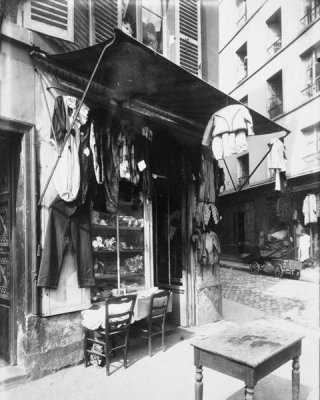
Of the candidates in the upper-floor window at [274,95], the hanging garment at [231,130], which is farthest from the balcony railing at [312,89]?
the hanging garment at [231,130]

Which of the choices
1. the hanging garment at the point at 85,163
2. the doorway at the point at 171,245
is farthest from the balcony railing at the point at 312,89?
the hanging garment at the point at 85,163

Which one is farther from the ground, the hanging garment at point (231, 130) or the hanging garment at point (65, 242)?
the hanging garment at point (231, 130)

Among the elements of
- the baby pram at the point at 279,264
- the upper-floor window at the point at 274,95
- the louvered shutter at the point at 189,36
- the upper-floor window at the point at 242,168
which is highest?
the upper-floor window at the point at 274,95

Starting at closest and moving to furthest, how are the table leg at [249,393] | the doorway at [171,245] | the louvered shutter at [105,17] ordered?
the table leg at [249,393]
the louvered shutter at [105,17]
the doorway at [171,245]

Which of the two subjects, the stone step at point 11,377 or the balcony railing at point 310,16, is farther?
the balcony railing at point 310,16

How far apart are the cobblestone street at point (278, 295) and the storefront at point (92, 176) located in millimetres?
3065

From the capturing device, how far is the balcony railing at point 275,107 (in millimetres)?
18272

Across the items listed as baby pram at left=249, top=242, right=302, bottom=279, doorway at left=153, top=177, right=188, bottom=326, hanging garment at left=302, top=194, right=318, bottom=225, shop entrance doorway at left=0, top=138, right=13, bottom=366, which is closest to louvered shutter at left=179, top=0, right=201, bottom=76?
doorway at left=153, top=177, right=188, bottom=326

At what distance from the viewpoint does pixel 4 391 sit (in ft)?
13.8

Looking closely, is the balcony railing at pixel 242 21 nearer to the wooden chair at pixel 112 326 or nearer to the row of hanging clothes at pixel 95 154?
the row of hanging clothes at pixel 95 154

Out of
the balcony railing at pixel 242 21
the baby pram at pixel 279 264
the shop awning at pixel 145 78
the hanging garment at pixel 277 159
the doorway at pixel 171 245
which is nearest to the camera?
the shop awning at pixel 145 78

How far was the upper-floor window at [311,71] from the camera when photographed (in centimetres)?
1518

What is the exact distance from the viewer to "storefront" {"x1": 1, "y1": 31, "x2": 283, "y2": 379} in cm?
465

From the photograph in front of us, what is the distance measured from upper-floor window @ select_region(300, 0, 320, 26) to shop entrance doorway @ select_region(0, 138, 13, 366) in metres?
13.9
